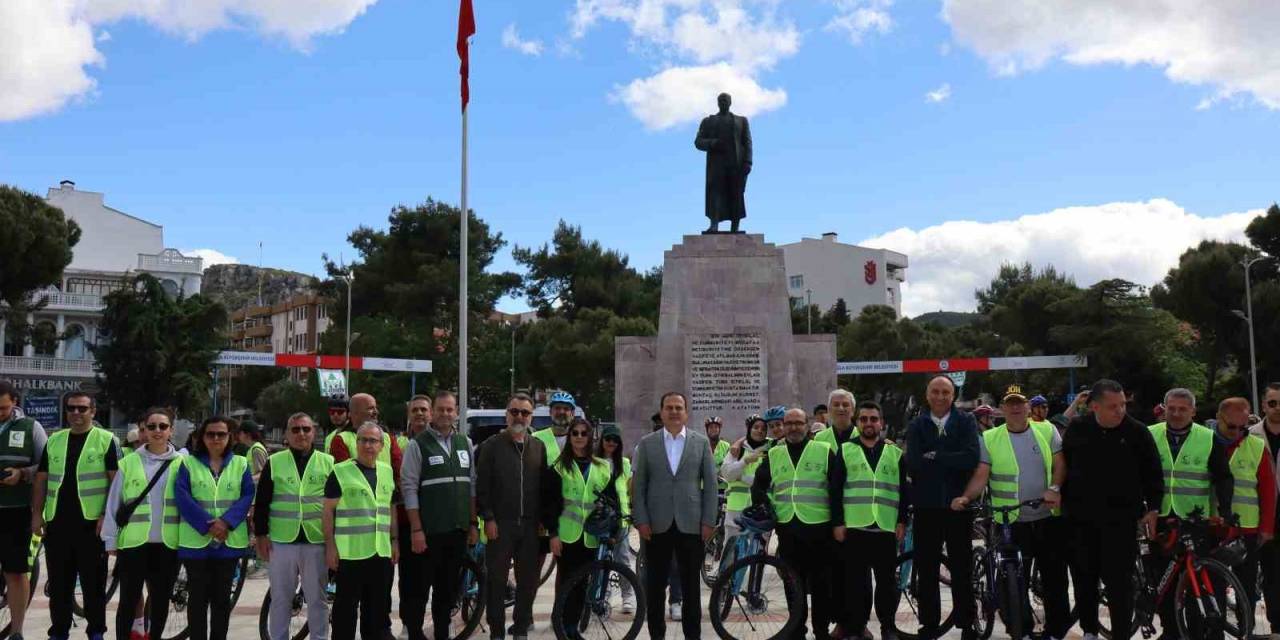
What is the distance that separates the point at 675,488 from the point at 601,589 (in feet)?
2.46

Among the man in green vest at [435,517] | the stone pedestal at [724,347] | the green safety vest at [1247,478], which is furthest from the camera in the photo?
the stone pedestal at [724,347]

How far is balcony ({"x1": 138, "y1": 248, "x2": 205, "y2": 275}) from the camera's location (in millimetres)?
51156

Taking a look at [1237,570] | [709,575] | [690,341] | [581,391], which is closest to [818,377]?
[690,341]

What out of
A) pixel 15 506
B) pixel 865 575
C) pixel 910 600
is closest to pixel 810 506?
pixel 865 575

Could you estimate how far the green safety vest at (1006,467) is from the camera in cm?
674

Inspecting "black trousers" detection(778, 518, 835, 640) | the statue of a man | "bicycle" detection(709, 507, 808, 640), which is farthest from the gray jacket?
the statue of a man

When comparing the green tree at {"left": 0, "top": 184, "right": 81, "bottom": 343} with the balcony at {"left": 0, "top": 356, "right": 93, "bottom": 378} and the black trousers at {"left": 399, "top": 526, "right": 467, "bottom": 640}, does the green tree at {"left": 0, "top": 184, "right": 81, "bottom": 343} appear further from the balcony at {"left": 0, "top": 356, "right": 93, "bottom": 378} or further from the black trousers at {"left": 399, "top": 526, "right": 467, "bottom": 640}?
the black trousers at {"left": 399, "top": 526, "right": 467, "bottom": 640}

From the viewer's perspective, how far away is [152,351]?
3144 centimetres

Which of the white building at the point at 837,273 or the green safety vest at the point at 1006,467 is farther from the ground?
the white building at the point at 837,273

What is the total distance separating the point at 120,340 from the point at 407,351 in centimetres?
1227

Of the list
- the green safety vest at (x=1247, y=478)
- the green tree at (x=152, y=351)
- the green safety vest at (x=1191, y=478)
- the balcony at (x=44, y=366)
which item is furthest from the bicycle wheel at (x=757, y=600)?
the balcony at (x=44, y=366)

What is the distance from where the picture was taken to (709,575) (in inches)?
356

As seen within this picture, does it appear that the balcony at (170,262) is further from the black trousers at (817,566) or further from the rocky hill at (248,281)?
the rocky hill at (248,281)

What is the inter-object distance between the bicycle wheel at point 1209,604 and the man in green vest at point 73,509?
20.4ft
